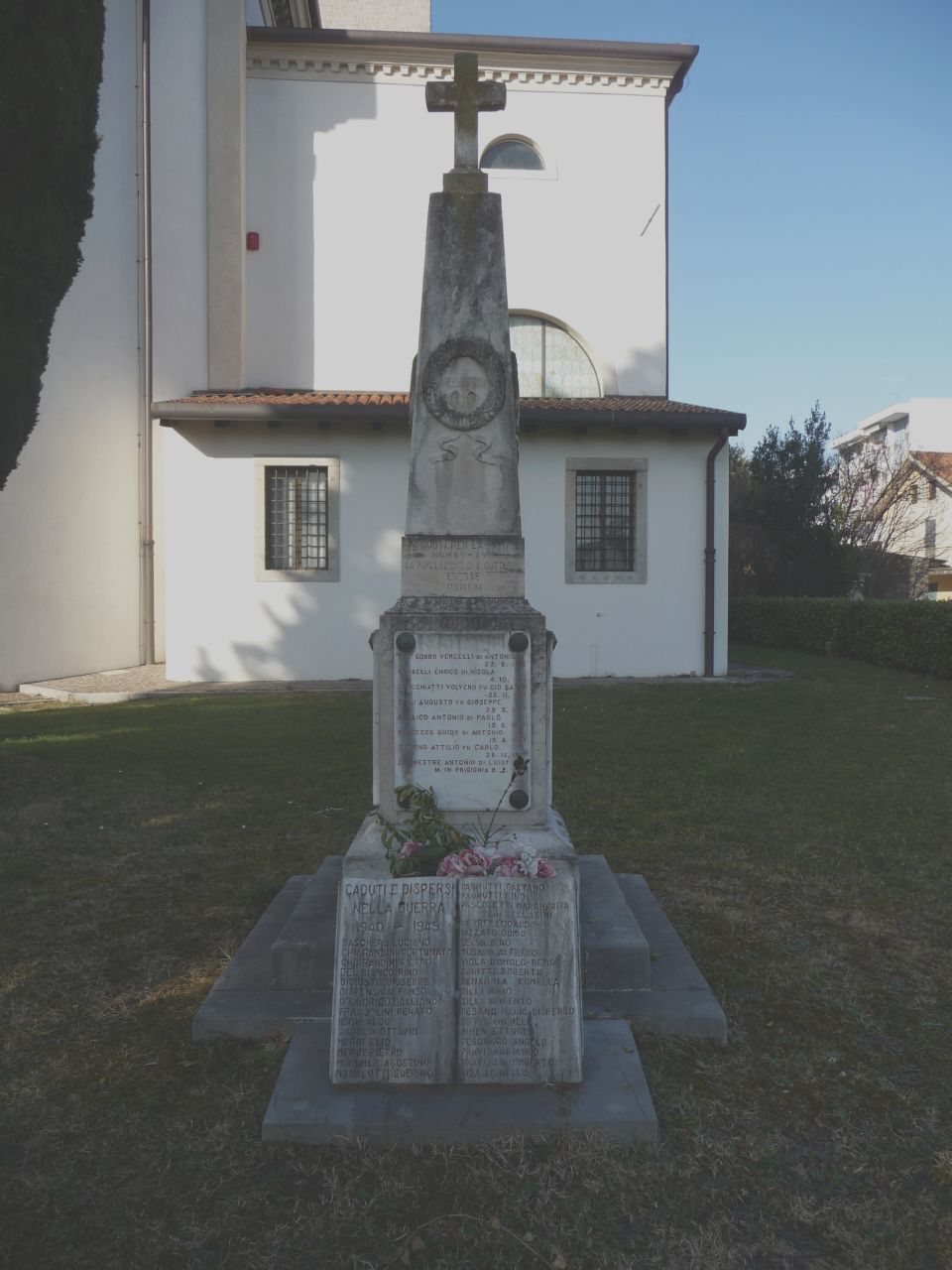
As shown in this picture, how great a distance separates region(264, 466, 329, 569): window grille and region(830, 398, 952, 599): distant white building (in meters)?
21.1

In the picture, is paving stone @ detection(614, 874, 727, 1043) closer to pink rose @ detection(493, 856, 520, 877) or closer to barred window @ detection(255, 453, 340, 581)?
pink rose @ detection(493, 856, 520, 877)

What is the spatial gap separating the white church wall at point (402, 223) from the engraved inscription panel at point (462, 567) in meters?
13.5

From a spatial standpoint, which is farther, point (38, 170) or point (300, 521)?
point (300, 521)

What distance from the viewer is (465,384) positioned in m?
3.63

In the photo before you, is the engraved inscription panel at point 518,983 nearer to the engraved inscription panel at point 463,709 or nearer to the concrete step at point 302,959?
the engraved inscription panel at point 463,709

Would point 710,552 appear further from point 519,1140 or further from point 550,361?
point 519,1140

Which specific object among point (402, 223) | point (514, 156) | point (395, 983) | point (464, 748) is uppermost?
point (514, 156)

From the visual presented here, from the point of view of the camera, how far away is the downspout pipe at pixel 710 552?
13.9 meters

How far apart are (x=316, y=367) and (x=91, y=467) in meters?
4.44

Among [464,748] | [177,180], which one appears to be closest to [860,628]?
[177,180]

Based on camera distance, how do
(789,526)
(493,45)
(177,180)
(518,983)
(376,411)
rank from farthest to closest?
(789,526) → (493,45) → (177,180) → (376,411) → (518,983)

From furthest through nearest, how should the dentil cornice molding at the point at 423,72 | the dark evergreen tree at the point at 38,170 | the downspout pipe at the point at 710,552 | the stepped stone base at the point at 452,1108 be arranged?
1. the dentil cornice molding at the point at 423,72
2. the downspout pipe at the point at 710,552
3. the dark evergreen tree at the point at 38,170
4. the stepped stone base at the point at 452,1108

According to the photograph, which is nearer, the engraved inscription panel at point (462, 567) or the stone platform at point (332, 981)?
the stone platform at point (332, 981)

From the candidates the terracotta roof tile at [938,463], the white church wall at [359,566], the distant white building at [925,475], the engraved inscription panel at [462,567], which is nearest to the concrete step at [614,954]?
the engraved inscription panel at [462,567]
